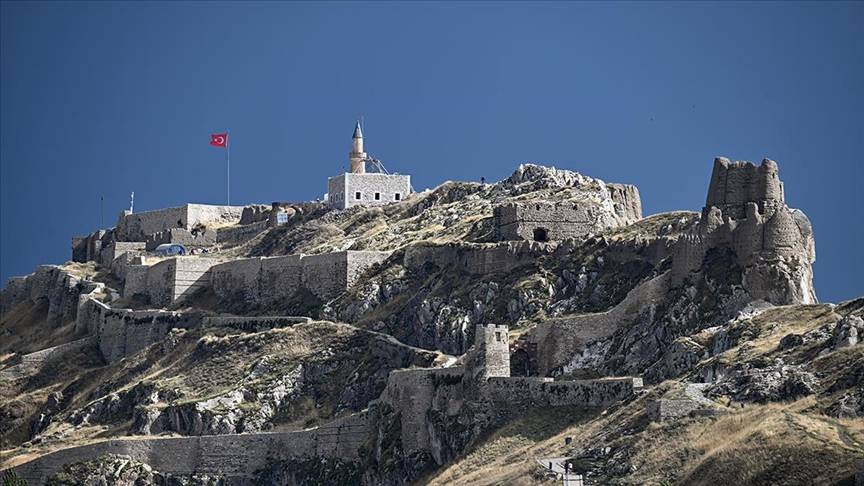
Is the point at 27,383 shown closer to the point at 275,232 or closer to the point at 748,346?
the point at 275,232

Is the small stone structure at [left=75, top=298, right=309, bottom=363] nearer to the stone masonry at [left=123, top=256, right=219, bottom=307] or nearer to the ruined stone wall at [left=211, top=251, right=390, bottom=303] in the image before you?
the stone masonry at [left=123, top=256, right=219, bottom=307]

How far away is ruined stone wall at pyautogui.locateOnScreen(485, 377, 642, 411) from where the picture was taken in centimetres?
7212

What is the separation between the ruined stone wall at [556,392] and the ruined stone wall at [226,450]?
770 centimetres

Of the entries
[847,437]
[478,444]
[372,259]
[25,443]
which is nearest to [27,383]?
[25,443]

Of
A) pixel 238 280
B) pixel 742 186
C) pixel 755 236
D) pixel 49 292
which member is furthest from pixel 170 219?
pixel 755 236

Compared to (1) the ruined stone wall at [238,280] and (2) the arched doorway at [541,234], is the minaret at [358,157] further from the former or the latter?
(2) the arched doorway at [541,234]

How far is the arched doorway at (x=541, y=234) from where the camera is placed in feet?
307

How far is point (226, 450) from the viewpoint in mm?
86188

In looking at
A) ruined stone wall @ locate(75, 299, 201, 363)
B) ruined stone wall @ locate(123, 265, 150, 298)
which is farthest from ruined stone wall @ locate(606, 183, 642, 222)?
ruined stone wall @ locate(123, 265, 150, 298)

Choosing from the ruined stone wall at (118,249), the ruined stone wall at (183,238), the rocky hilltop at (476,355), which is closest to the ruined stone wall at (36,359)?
the rocky hilltop at (476,355)

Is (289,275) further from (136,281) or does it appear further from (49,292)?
(49,292)

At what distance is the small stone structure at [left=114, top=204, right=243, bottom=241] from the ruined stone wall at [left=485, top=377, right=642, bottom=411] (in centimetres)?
5855

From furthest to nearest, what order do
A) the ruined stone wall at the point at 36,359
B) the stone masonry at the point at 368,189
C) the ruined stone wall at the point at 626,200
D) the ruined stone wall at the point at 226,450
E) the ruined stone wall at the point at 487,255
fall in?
the stone masonry at the point at 368,189 < the ruined stone wall at the point at 36,359 < the ruined stone wall at the point at 626,200 < the ruined stone wall at the point at 487,255 < the ruined stone wall at the point at 226,450

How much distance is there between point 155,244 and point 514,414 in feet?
187
